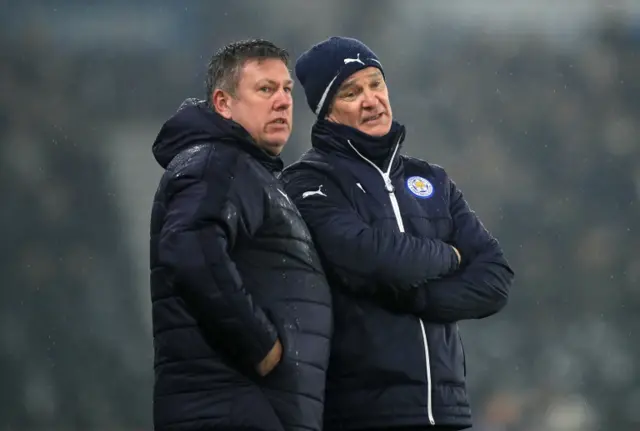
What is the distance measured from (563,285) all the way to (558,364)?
313 mm

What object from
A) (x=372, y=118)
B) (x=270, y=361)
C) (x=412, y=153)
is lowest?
(x=412, y=153)

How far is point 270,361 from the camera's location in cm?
163

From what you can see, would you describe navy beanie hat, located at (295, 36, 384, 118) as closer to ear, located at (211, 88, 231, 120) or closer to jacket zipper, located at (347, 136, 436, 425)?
jacket zipper, located at (347, 136, 436, 425)

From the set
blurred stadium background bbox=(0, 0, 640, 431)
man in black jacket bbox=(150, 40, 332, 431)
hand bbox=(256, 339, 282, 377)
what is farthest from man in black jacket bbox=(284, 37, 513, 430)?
blurred stadium background bbox=(0, 0, 640, 431)

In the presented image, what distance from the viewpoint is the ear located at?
5.90 ft

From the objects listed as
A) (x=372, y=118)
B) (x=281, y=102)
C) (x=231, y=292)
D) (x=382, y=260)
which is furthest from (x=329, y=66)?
(x=231, y=292)

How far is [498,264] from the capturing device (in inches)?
76.4

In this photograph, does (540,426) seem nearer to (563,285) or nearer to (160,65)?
(563,285)

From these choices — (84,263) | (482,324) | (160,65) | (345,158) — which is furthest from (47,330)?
(345,158)

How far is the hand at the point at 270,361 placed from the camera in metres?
1.62

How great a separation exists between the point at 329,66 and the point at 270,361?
0.55 metres

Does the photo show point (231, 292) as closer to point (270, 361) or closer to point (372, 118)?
point (270, 361)

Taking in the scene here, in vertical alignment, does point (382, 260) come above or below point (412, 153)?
above

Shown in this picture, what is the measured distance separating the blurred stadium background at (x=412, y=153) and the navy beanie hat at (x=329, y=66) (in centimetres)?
271
